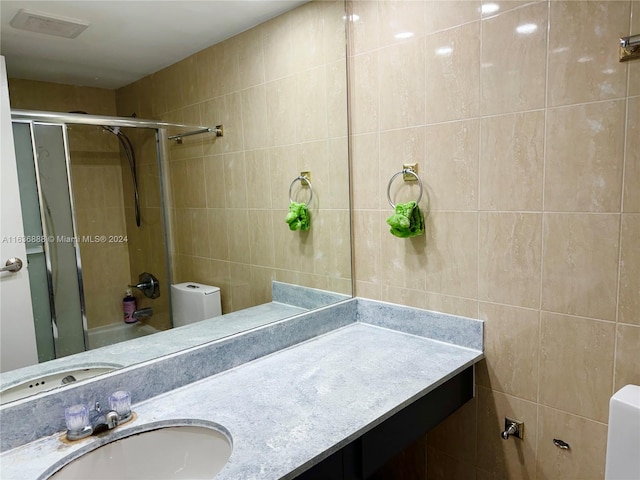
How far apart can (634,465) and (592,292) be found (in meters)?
0.45

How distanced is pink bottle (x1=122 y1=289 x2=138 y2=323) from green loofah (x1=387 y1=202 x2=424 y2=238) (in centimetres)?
92

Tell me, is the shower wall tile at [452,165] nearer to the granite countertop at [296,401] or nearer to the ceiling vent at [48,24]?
the granite countertop at [296,401]

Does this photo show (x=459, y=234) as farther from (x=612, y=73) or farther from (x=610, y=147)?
(x=612, y=73)

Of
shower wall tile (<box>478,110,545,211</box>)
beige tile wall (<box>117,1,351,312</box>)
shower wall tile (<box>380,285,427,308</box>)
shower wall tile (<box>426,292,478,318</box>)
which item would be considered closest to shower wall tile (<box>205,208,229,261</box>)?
beige tile wall (<box>117,1,351,312</box>)

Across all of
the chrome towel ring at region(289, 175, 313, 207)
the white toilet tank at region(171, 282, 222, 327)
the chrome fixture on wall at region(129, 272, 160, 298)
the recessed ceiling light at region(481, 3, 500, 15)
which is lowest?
the white toilet tank at region(171, 282, 222, 327)

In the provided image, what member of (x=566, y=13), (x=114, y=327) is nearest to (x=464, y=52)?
(x=566, y=13)

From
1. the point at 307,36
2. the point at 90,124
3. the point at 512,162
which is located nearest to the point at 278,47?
the point at 307,36

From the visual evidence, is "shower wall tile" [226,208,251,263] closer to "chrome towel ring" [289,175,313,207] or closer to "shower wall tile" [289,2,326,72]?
"chrome towel ring" [289,175,313,207]

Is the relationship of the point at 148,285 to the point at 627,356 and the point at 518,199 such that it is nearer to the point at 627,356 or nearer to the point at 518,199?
the point at 518,199

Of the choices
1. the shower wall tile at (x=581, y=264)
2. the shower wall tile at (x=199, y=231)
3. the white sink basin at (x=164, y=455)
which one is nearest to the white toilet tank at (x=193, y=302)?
the shower wall tile at (x=199, y=231)

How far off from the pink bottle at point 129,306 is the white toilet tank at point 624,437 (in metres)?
1.32

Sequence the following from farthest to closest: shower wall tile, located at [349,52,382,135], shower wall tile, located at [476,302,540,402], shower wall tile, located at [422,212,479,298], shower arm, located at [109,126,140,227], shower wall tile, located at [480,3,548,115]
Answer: shower wall tile, located at [349,52,382,135] < shower wall tile, located at [422,212,479,298] < shower wall tile, located at [476,302,540,402] < shower wall tile, located at [480,3,548,115] < shower arm, located at [109,126,140,227]

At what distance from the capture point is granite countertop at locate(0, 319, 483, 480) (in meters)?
0.94

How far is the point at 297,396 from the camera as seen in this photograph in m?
1.21
